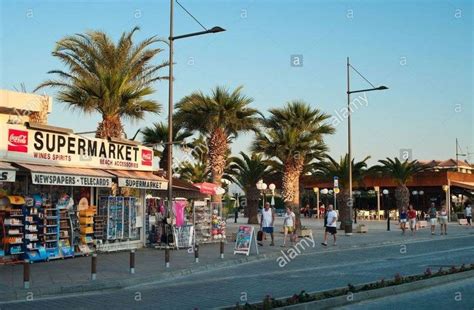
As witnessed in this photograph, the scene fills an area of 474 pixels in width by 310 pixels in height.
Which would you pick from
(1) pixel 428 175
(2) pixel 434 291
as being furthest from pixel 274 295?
(1) pixel 428 175

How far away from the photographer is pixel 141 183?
70.0 ft

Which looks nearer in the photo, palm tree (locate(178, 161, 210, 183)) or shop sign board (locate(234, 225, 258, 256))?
shop sign board (locate(234, 225, 258, 256))

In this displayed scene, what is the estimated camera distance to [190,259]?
18.3 meters

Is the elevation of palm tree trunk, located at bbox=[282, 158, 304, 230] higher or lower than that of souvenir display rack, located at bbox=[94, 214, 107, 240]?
higher

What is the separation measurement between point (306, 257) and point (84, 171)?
799 cm

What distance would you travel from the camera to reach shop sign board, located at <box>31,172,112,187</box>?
1684 cm

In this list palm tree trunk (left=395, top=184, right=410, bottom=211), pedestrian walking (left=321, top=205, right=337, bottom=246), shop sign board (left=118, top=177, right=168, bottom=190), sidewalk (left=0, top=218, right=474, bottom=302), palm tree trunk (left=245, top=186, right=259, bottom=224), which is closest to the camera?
sidewalk (left=0, top=218, right=474, bottom=302)

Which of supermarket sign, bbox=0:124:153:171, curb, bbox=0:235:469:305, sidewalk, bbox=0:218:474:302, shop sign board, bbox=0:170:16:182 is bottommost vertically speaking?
curb, bbox=0:235:469:305

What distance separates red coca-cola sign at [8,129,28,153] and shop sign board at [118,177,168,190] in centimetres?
371

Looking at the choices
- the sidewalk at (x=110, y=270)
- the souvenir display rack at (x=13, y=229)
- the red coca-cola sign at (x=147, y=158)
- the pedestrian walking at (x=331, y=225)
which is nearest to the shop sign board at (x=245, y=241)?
the sidewalk at (x=110, y=270)

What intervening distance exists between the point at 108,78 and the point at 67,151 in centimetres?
572

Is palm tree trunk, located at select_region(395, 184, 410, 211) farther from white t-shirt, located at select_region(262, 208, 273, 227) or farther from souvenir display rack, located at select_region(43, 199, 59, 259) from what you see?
souvenir display rack, located at select_region(43, 199, 59, 259)

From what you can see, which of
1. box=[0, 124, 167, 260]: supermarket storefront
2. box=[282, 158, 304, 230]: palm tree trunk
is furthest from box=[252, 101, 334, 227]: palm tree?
box=[0, 124, 167, 260]: supermarket storefront

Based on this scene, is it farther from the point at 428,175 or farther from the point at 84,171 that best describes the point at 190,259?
the point at 428,175
